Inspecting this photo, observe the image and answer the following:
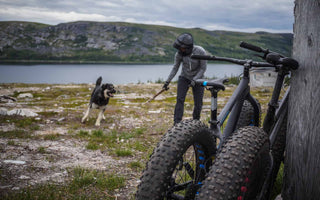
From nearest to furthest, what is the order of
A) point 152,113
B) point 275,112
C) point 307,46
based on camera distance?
1. point 307,46
2. point 275,112
3. point 152,113

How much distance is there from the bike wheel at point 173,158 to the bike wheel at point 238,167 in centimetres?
37

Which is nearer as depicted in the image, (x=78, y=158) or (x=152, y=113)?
(x=78, y=158)

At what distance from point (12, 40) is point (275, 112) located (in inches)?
7960

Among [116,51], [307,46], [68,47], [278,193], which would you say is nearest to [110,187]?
[278,193]

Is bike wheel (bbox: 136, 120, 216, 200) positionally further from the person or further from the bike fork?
the person

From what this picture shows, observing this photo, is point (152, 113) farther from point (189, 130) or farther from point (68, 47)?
point (68, 47)

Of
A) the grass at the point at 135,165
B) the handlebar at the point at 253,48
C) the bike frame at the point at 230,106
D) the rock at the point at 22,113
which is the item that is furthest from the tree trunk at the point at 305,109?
the rock at the point at 22,113

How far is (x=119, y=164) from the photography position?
5.38 meters

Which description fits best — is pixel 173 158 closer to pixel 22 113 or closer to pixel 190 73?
pixel 190 73

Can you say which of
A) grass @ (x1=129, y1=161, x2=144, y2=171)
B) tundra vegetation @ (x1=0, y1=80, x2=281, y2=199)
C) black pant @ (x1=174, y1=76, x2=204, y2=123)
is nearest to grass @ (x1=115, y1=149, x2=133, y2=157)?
tundra vegetation @ (x1=0, y1=80, x2=281, y2=199)

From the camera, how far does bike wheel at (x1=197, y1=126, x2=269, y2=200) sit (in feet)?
6.44

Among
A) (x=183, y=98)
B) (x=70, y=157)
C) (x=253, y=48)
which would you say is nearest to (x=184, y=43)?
(x=183, y=98)

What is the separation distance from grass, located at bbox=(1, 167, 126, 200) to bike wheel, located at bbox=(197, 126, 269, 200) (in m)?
2.42

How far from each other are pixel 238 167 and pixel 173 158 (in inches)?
23.1
